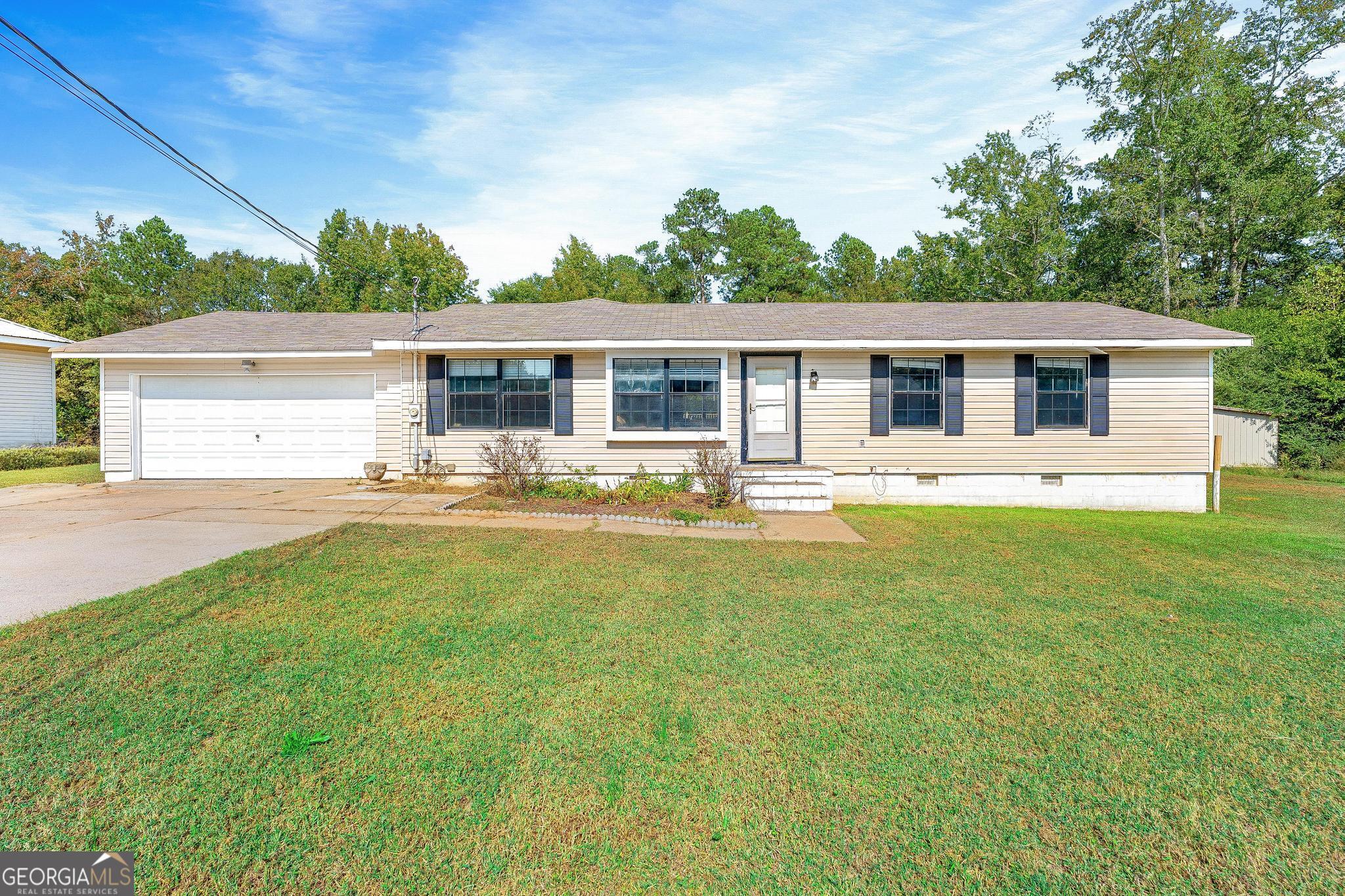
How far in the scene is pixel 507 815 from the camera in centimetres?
241

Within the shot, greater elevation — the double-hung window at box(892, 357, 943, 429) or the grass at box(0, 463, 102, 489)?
the double-hung window at box(892, 357, 943, 429)

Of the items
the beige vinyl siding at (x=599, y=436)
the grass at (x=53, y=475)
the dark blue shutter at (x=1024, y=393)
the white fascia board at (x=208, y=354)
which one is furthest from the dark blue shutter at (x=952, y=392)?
the grass at (x=53, y=475)

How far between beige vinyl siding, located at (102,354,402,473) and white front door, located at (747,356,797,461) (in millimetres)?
6821

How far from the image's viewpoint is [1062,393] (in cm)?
1080

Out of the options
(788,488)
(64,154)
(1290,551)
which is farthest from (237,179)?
(1290,551)

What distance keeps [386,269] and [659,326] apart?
26.2m

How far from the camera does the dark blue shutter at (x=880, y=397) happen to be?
10750 millimetres

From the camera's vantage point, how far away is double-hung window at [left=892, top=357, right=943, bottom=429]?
35.4ft

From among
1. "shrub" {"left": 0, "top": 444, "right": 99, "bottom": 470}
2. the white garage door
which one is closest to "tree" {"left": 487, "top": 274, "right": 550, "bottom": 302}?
"shrub" {"left": 0, "top": 444, "right": 99, "bottom": 470}

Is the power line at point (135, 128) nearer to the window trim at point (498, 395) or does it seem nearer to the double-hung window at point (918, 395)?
the window trim at point (498, 395)

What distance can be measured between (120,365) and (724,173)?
1987cm

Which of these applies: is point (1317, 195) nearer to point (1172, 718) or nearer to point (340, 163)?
point (1172, 718)

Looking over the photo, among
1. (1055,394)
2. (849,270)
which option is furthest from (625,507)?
(849,270)

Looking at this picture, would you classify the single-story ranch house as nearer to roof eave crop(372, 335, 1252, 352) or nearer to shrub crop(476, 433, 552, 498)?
roof eave crop(372, 335, 1252, 352)
